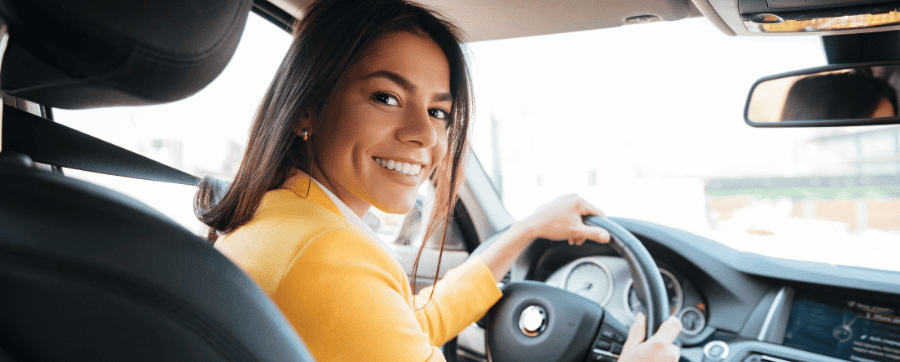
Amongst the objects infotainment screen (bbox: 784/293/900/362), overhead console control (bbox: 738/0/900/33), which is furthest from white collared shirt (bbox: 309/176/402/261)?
infotainment screen (bbox: 784/293/900/362)

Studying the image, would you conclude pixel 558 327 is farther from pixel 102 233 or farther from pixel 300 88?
pixel 102 233

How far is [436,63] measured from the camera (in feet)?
4.68

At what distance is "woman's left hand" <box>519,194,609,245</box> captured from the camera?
1760 millimetres

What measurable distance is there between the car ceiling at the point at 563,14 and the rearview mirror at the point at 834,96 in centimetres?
18

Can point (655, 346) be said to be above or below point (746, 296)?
below

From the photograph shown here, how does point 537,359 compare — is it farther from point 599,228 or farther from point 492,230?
point 492,230

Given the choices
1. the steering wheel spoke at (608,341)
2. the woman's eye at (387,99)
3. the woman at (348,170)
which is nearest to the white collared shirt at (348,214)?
the woman at (348,170)

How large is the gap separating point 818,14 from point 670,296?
1.11 metres

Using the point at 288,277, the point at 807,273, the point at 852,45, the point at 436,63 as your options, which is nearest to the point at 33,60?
the point at 288,277

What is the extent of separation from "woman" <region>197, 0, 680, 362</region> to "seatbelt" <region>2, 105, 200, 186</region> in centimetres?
24

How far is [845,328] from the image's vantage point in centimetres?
179

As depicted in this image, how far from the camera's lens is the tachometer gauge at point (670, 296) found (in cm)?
204

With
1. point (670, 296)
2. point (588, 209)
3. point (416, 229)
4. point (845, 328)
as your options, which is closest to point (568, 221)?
point (588, 209)

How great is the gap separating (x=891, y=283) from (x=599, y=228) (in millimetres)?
892
